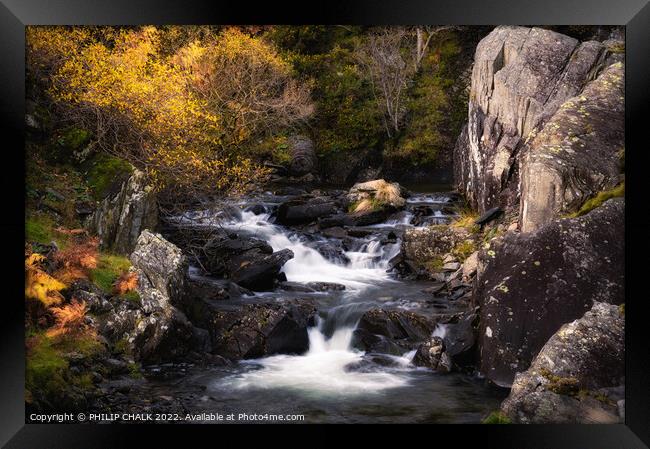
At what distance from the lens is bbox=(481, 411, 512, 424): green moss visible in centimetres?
678

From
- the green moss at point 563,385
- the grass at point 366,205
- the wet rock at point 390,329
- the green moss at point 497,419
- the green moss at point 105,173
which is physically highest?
the green moss at point 105,173

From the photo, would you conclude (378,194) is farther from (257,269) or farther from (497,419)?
(497,419)

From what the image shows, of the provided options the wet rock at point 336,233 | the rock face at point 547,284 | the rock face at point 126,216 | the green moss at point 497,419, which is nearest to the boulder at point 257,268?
the rock face at point 126,216

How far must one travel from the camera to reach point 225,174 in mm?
11883

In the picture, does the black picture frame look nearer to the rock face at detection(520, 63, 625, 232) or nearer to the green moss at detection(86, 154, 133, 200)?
the rock face at detection(520, 63, 625, 232)

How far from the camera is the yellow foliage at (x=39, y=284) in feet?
23.6

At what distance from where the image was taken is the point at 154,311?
8461mm

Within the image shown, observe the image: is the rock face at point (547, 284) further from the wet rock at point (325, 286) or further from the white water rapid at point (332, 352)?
the wet rock at point (325, 286)

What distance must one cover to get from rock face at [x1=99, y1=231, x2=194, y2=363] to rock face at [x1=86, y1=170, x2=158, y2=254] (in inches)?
21.9

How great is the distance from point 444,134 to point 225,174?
8.61 meters
